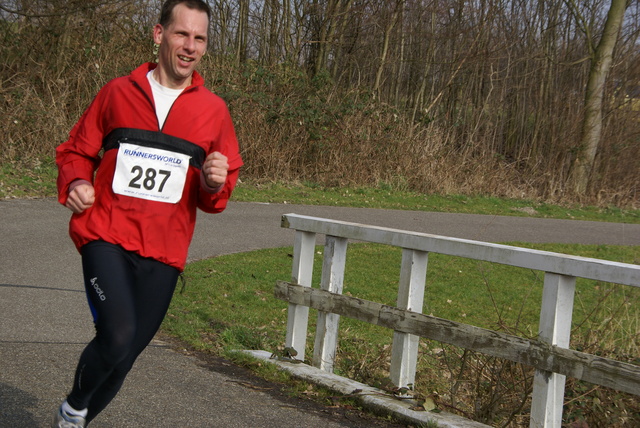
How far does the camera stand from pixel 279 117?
2170 centimetres

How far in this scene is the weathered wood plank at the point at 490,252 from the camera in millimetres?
4191

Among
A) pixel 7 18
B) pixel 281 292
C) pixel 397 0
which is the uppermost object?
pixel 397 0

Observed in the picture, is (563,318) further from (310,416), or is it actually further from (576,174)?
(576,174)

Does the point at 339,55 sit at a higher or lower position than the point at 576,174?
higher

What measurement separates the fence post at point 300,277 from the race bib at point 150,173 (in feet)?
8.07

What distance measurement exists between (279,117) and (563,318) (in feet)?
58.0

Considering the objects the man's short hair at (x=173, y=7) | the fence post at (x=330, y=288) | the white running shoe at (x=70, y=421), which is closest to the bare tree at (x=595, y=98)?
the fence post at (x=330, y=288)

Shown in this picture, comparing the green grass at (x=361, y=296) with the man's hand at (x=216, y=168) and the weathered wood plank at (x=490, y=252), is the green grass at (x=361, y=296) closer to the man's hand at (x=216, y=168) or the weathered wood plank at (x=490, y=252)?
the weathered wood plank at (x=490, y=252)

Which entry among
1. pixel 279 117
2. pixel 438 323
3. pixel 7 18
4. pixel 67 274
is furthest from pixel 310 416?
pixel 7 18

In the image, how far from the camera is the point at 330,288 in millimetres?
5766

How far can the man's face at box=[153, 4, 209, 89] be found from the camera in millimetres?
3580

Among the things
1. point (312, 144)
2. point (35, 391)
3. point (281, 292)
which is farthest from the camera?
point (312, 144)

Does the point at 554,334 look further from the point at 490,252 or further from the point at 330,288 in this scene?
the point at 330,288

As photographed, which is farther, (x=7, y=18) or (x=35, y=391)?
(x=7, y=18)
